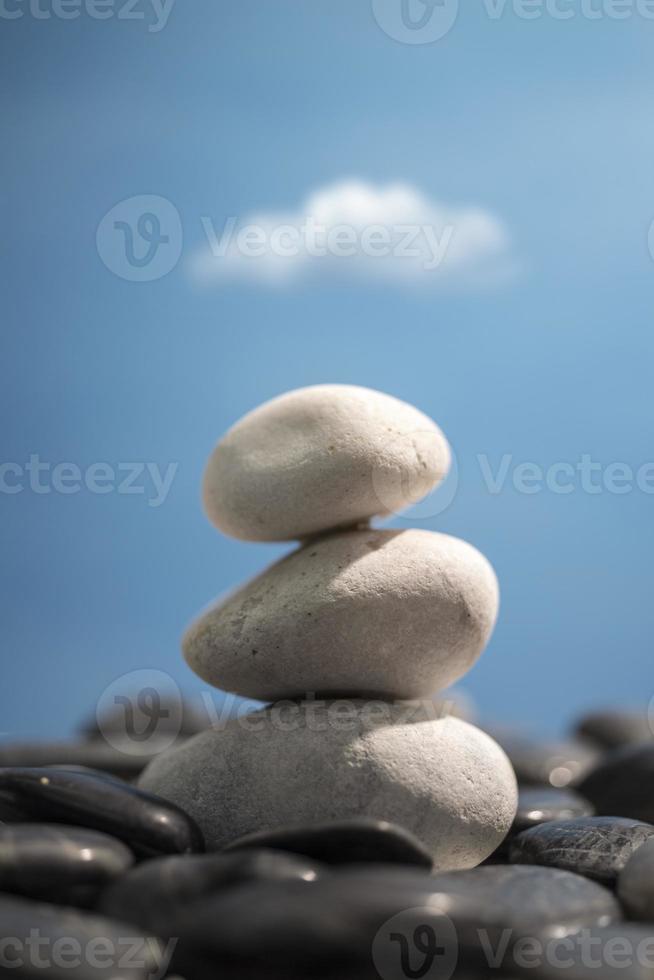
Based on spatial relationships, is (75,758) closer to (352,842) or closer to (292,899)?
(352,842)

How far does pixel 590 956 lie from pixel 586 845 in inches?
38.1

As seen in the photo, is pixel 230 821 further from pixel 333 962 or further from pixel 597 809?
pixel 597 809

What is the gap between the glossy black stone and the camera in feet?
11.0

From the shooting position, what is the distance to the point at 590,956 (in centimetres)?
261

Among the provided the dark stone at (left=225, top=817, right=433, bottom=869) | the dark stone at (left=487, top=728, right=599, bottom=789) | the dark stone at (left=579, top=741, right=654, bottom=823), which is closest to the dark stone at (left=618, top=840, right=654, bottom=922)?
the dark stone at (left=225, top=817, right=433, bottom=869)

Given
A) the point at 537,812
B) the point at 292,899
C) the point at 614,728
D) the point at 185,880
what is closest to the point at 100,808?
the point at 185,880

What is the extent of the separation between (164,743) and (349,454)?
4.73m

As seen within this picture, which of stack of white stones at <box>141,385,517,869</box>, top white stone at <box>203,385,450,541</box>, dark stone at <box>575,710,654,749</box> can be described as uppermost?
top white stone at <box>203,385,450,541</box>

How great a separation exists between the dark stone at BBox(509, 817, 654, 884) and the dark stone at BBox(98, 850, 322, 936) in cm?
109

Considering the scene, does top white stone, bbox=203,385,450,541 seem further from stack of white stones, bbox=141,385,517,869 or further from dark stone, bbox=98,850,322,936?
dark stone, bbox=98,850,322,936

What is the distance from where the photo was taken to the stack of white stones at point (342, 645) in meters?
3.68

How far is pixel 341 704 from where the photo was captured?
393cm

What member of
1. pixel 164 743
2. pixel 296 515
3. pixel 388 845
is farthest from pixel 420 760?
pixel 164 743

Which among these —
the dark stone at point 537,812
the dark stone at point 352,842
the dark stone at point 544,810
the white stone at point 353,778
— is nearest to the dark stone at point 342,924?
the dark stone at point 352,842
